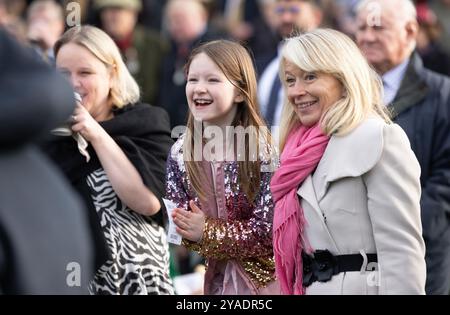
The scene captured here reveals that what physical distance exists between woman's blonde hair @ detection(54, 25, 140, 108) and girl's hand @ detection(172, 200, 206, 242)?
89 centimetres

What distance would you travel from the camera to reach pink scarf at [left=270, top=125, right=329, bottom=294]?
4516mm

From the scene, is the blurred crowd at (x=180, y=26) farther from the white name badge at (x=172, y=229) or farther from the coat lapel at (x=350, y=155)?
the coat lapel at (x=350, y=155)

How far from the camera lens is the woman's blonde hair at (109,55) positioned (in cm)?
547

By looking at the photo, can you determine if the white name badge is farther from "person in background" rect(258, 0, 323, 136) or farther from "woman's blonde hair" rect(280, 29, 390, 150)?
"person in background" rect(258, 0, 323, 136)

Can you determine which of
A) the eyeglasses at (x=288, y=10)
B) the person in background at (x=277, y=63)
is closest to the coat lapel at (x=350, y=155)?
the person in background at (x=277, y=63)

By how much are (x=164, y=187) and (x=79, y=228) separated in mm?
2362

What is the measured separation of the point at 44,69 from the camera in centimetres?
305

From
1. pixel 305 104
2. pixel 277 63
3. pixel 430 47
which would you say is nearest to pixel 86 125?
pixel 305 104

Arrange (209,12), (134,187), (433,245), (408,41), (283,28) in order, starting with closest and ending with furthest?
1. (134,187)
2. (433,245)
3. (408,41)
4. (283,28)
5. (209,12)

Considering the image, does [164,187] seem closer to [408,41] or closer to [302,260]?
[302,260]

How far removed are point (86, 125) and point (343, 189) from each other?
140 cm

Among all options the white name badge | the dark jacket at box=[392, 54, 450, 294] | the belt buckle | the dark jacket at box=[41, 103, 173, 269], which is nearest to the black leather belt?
the belt buckle
